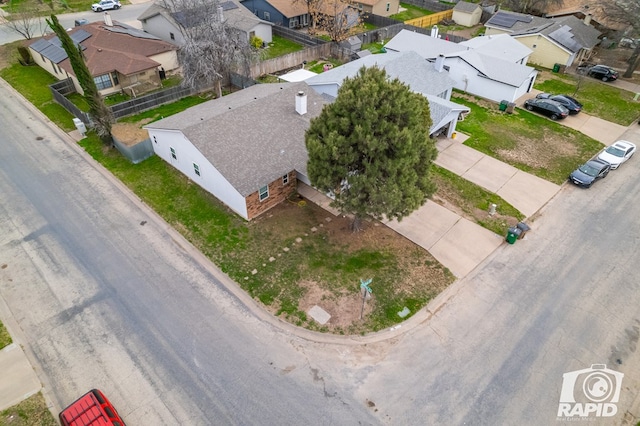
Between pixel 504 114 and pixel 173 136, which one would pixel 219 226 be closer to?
pixel 173 136

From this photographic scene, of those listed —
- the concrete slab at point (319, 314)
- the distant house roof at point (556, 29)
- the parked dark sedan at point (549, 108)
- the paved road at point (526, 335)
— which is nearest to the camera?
the paved road at point (526, 335)

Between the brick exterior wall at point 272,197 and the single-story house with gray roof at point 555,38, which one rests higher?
the single-story house with gray roof at point 555,38

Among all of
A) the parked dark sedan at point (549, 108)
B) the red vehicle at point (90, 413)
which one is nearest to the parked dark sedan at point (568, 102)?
the parked dark sedan at point (549, 108)

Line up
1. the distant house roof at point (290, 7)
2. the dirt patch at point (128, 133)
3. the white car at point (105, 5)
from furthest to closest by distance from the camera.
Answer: the white car at point (105, 5), the distant house roof at point (290, 7), the dirt patch at point (128, 133)

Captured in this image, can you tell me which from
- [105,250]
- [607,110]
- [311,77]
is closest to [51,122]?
[105,250]

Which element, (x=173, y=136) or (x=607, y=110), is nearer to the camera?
(x=173, y=136)

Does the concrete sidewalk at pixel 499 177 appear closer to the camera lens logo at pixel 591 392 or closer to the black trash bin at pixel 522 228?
the black trash bin at pixel 522 228

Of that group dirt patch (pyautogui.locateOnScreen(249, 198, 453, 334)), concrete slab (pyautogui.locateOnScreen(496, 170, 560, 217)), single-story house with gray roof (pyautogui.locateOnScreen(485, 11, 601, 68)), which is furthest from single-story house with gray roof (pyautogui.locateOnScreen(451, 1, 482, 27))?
dirt patch (pyautogui.locateOnScreen(249, 198, 453, 334))

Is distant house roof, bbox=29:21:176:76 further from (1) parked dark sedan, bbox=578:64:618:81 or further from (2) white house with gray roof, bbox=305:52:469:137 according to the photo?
(1) parked dark sedan, bbox=578:64:618:81
